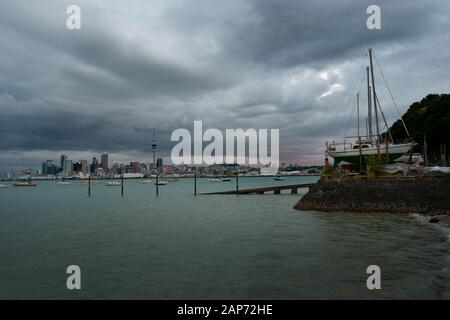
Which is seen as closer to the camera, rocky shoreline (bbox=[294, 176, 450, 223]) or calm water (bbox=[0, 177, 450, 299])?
calm water (bbox=[0, 177, 450, 299])

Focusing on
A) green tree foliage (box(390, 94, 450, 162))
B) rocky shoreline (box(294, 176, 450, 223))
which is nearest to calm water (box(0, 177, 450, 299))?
rocky shoreline (box(294, 176, 450, 223))

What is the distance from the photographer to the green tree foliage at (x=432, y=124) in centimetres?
→ 7256

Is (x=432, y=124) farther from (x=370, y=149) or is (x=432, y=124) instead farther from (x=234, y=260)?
(x=234, y=260)

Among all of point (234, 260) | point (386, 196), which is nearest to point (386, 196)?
point (386, 196)

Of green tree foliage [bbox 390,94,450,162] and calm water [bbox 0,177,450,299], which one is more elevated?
green tree foliage [bbox 390,94,450,162]

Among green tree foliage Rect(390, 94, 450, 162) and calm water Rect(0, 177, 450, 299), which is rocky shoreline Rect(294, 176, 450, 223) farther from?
green tree foliage Rect(390, 94, 450, 162)

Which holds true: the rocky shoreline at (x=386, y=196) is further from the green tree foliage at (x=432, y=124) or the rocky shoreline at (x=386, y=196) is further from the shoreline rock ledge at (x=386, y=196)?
the green tree foliage at (x=432, y=124)

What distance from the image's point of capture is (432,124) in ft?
251

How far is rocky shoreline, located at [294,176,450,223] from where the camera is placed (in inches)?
1352

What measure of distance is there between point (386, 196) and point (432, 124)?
52577mm

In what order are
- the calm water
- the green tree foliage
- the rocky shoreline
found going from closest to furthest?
the calm water
the rocky shoreline
the green tree foliage

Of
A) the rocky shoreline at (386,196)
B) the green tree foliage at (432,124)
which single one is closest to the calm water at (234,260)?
the rocky shoreline at (386,196)
